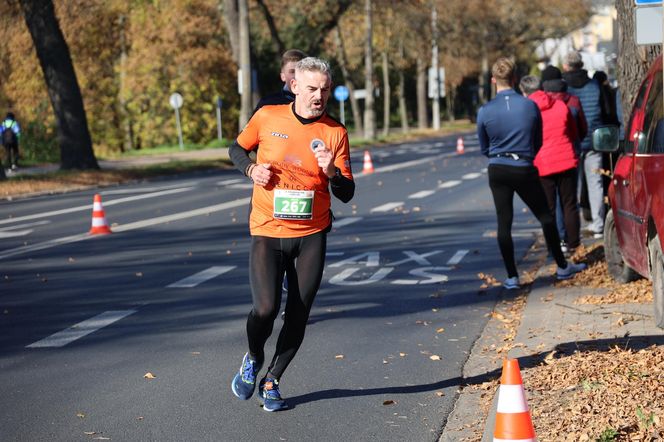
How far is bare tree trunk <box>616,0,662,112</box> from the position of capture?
11.3 meters

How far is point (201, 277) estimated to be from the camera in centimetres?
1210

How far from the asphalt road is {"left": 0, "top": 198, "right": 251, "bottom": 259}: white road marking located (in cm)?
9

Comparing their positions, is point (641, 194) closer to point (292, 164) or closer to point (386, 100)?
point (292, 164)

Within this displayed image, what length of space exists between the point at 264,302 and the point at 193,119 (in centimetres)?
5662

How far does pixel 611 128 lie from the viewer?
9.80 m

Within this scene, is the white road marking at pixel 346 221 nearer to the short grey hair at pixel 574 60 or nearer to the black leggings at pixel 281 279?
the short grey hair at pixel 574 60

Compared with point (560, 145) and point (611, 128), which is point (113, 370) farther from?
point (560, 145)

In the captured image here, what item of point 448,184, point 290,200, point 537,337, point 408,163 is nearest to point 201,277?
point 537,337

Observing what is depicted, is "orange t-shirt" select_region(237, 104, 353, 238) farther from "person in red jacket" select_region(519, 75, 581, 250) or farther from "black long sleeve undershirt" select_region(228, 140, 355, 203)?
"person in red jacket" select_region(519, 75, 581, 250)

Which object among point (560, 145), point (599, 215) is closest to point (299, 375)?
point (560, 145)

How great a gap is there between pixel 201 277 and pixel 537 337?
4.82 m

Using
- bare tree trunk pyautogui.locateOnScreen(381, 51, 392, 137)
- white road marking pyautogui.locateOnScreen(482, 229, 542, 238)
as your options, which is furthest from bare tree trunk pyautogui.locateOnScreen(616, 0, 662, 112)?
bare tree trunk pyautogui.locateOnScreen(381, 51, 392, 137)

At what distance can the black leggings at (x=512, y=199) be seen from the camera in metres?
10.4

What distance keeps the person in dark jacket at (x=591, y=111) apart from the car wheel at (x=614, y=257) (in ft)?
9.55
